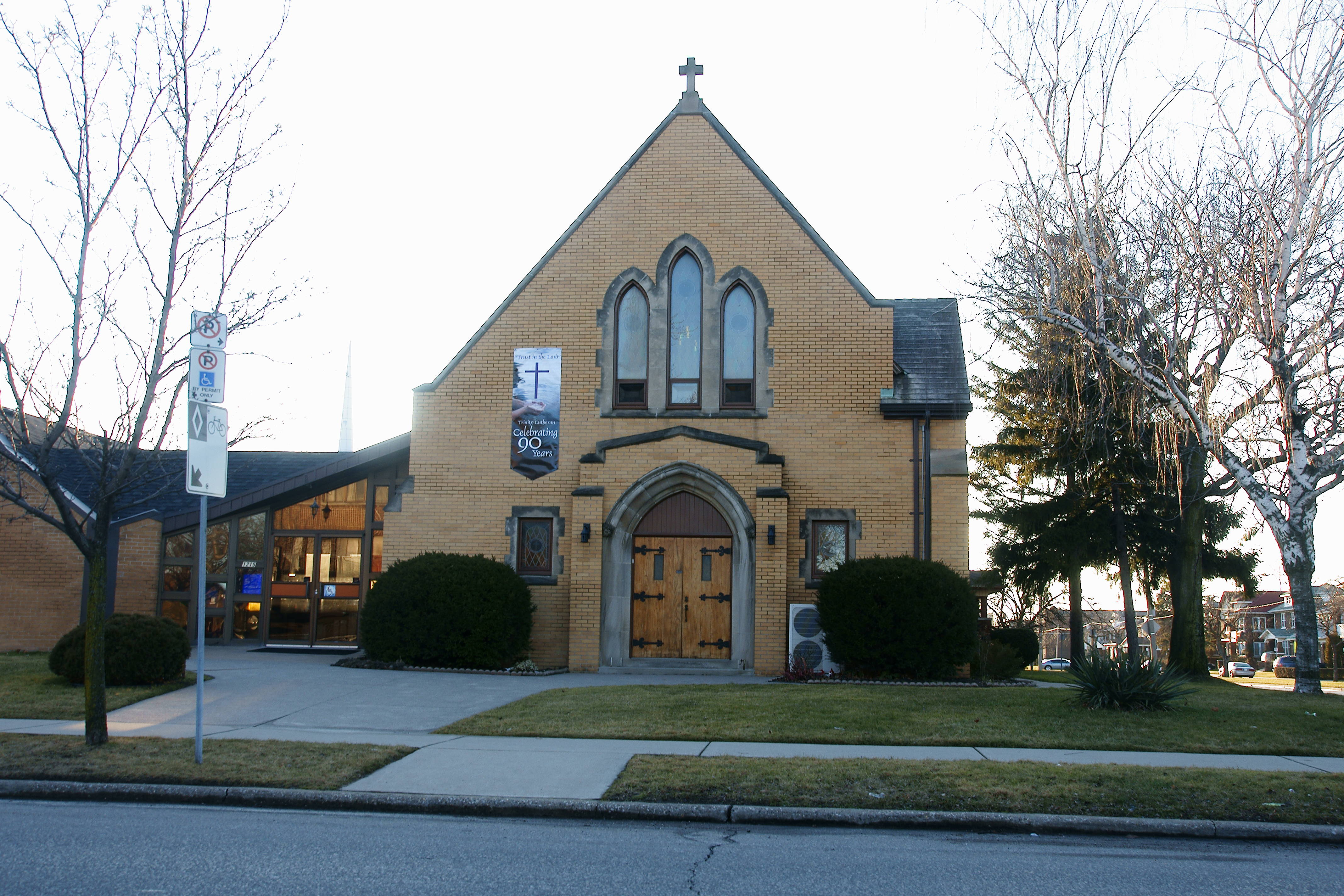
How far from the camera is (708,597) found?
17.5 meters

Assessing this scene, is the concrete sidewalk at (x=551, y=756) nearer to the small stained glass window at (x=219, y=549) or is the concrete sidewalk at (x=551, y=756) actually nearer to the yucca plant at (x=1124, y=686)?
the yucca plant at (x=1124, y=686)

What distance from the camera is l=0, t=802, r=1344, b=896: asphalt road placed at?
17.9 ft

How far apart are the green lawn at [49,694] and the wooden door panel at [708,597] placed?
747cm

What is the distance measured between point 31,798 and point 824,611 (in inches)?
434

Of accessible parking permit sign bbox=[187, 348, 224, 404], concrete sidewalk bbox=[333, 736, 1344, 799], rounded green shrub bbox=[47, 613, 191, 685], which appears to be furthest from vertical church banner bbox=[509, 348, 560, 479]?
accessible parking permit sign bbox=[187, 348, 224, 404]

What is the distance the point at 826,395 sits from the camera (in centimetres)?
1802

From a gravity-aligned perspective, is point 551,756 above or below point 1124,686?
below

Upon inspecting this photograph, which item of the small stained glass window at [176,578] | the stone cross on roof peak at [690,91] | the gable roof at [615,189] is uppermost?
the stone cross on roof peak at [690,91]

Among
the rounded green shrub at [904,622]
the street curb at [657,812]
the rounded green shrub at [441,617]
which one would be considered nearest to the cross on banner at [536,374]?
the rounded green shrub at [441,617]

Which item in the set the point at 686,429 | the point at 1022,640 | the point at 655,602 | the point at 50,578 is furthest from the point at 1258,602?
the point at 50,578

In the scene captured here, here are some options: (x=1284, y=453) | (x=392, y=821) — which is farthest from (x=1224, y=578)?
(x=392, y=821)

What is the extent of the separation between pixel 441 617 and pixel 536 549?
2.46 m

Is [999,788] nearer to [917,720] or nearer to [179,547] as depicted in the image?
[917,720]

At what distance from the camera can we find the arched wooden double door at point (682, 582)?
687 inches
